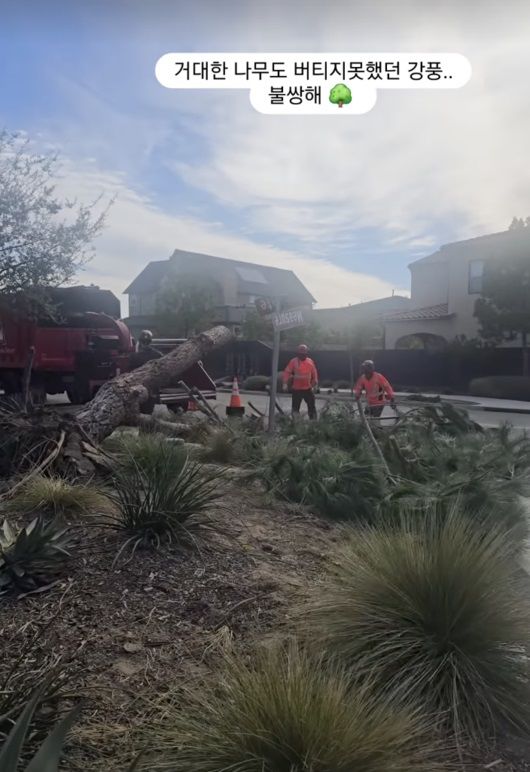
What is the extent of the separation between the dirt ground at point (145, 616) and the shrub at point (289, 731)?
22 cm

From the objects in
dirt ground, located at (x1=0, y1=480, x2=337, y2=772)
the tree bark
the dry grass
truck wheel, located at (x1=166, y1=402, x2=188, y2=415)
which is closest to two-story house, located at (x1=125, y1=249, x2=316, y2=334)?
truck wheel, located at (x1=166, y1=402, x2=188, y2=415)

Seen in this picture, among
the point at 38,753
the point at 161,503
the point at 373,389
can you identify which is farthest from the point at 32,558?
the point at 373,389

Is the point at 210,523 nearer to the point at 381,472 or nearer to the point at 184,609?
the point at 184,609

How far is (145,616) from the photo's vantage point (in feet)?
10.4

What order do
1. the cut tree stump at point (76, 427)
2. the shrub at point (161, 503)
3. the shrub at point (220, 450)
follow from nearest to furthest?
the shrub at point (161, 503) < the cut tree stump at point (76, 427) < the shrub at point (220, 450)

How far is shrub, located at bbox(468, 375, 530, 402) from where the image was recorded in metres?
25.3

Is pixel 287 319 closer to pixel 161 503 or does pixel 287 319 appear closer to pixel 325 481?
pixel 325 481

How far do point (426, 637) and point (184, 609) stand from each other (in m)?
1.16

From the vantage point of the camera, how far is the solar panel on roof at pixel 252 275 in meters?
59.8

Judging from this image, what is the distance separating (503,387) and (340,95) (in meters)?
23.1

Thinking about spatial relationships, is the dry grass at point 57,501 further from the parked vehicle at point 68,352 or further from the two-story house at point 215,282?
the two-story house at point 215,282

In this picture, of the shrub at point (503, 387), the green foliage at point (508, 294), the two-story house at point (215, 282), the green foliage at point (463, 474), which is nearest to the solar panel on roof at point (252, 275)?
the two-story house at point (215, 282)

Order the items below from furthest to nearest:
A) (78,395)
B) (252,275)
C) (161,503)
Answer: (252,275)
(78,395)
(161,503)

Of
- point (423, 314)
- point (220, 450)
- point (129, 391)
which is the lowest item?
point (220, 450)
